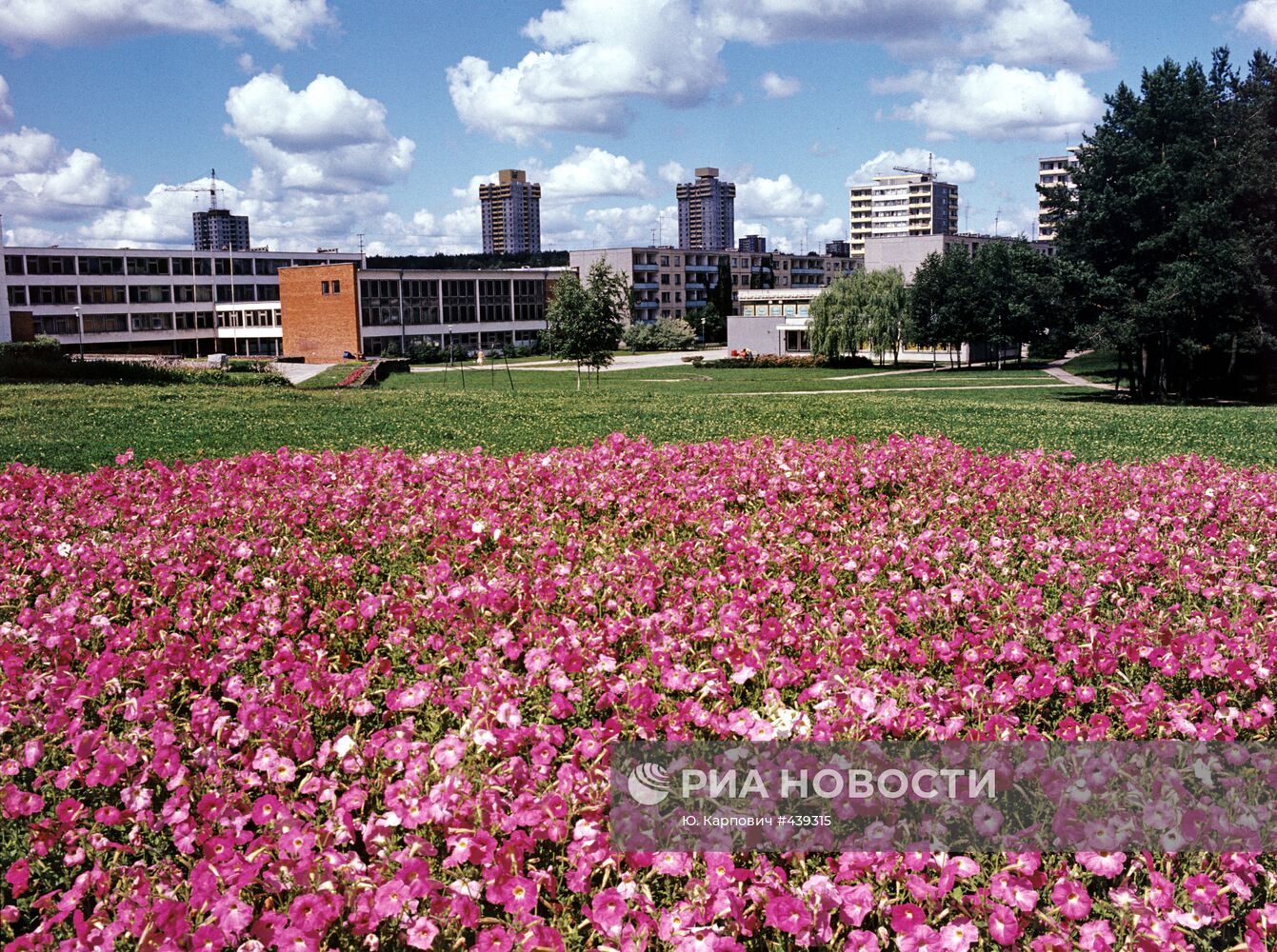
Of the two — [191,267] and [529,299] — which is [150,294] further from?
[529,299]

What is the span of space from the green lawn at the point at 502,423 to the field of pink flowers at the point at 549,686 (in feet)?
20.7

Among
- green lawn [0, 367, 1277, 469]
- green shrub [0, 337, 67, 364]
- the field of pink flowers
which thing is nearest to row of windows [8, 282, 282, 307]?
green shrub [0, 337, 67, 364]

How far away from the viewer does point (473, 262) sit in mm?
164125

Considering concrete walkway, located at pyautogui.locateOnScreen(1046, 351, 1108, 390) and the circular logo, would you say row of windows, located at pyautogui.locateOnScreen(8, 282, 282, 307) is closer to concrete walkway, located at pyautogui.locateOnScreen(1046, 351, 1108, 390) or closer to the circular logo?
concrete walkway, located at pyautogui.locateOnScreen(1046, 351, 1108, 390)

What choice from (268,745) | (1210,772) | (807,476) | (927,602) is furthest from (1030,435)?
(268,745)

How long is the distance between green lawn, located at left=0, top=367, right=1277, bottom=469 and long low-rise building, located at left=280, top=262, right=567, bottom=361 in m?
51.3

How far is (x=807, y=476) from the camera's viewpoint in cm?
994

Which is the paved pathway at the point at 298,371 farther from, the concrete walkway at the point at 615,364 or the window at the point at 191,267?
the window at the point at 191,267

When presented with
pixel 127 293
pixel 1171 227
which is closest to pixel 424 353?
pixel 127 293

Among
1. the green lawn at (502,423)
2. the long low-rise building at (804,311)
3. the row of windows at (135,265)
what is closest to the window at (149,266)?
the row of windows at (135,265)

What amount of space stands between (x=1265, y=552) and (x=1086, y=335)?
2853 centimetres

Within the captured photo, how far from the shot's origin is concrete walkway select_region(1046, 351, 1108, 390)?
157 ft

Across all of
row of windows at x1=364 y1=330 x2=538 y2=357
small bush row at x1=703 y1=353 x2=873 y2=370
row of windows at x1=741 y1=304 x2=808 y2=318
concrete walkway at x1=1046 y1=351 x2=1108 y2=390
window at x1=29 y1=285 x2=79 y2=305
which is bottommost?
concrete walkway at x1=1046 y1=351 x2=1108 y2=390

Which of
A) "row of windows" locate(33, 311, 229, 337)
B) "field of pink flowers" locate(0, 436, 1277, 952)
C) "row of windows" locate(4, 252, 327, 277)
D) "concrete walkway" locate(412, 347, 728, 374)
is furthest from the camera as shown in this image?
"row of windows" locate(33, 311, 229, 337)
